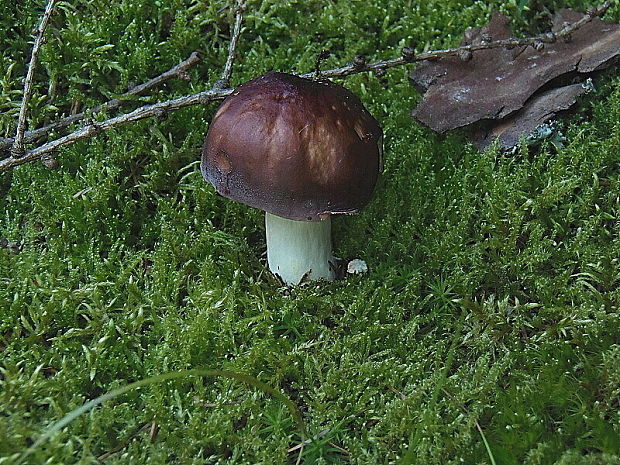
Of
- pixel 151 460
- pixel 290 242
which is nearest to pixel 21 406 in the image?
pixel 151 460

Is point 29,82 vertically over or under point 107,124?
over

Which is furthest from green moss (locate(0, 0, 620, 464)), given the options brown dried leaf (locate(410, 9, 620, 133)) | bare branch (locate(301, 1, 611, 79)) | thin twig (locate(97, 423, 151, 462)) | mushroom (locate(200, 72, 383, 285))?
mushroom (locate(200, 72, 383, 285))

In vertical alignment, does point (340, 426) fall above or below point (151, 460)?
below

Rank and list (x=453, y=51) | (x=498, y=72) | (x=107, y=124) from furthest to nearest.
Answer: (x=498, y=72)
(x=453, y=51)
(x=107, y=124)

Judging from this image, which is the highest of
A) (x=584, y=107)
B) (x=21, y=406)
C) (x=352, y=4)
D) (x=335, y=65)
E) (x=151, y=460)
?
(x=352, y=4)

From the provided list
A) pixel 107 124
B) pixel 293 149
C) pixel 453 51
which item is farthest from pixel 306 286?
pixel 453 51

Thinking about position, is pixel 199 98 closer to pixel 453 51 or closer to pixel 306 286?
pixel 306 286

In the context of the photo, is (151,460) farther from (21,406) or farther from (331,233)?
Result: (331,233)
